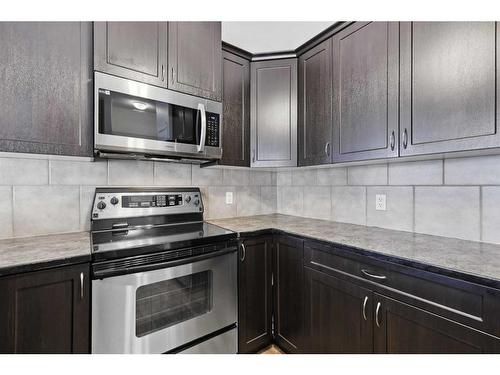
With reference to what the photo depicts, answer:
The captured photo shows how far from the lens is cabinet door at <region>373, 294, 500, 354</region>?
90 cm

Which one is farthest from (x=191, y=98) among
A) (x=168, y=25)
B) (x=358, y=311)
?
(x=358, y=311)

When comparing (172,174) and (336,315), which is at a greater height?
(172,174)

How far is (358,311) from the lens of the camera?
4.19ft

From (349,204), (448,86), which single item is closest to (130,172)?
(349,204)

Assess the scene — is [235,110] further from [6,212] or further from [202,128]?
[6,212]

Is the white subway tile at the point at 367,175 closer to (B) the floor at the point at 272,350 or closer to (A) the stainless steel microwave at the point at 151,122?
(A) the stainless steel microwave at the point at 151,122

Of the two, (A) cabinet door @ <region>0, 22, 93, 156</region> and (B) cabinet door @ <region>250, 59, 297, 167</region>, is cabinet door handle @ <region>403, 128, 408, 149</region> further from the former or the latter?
(A) cabinet door @ <region>0, 22, 93, 156</region>

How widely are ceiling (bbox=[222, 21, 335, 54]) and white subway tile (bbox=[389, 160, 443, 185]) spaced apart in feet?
3.61

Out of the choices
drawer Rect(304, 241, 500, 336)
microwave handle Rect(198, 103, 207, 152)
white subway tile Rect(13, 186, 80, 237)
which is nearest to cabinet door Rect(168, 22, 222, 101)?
microwave handle Rect(198, 103, 207, 152)

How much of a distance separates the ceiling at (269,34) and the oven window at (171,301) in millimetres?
1673

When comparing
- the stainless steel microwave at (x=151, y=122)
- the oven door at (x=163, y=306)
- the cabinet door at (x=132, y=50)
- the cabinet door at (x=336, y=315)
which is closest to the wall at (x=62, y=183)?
the stainless steel microwave at (x=151, y=122)

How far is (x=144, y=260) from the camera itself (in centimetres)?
128

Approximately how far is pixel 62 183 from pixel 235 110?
1302mm
